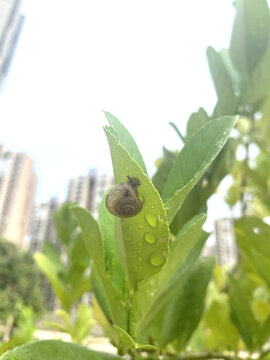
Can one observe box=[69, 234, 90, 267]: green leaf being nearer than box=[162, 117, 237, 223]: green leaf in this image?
No

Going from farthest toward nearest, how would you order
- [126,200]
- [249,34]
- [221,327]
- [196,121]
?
[221,327] → [249,34] → [196,121] → [126,200]

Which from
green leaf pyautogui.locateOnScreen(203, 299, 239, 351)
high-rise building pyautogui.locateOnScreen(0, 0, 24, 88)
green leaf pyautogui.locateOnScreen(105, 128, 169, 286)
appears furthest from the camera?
high-rise building pyautogui.locateOnScreen(0, 0, 24, 88)

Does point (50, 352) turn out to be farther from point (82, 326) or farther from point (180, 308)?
point (82, 326)

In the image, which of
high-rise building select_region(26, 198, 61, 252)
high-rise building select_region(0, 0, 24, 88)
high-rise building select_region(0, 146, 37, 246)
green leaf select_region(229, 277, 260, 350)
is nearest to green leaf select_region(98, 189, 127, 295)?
green leaf select_region(229, 277, 260, 350)

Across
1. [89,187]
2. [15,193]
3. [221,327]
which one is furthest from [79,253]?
[15,193]

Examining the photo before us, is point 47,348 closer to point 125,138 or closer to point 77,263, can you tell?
point 125,138

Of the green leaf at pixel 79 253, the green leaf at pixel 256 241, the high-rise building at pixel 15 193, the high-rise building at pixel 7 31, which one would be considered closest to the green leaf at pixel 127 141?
the green leaf at pixel 256 241

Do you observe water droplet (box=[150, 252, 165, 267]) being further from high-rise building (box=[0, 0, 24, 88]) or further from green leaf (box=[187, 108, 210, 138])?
high-rise building (box=[0, 0, 24, 88])

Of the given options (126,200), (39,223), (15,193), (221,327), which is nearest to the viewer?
(126,200)

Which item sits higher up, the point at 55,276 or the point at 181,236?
the point at 181,236
